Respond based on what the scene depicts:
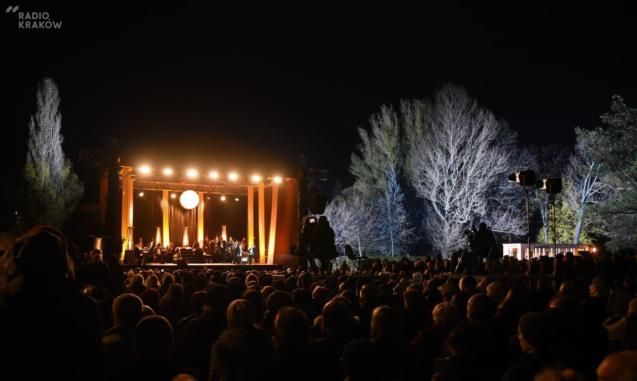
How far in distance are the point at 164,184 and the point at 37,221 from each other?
11.9 meters

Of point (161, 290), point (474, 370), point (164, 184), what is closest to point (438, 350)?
point (474, 370)

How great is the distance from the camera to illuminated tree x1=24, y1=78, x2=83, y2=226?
3134cm

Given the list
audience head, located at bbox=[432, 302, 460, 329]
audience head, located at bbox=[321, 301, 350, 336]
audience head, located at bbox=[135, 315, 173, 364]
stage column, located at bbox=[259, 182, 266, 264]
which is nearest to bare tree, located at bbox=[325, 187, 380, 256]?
stage column, located at bbox=[259, 182, 266, 264]

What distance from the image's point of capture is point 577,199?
1227 inches

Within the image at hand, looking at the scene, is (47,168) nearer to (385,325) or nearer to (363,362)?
(385,325)

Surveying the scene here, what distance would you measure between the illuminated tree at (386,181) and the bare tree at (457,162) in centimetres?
160

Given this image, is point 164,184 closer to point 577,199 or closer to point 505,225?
point 505,225

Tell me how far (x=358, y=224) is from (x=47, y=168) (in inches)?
720

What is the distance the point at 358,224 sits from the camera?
3444 centimetres

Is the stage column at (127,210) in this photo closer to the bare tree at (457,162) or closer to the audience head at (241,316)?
the bare tree at (457,162)

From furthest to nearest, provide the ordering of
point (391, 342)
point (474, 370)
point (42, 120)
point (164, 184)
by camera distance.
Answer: point (42, 120), point (164, 184), point (391, 342), point (474, 370)

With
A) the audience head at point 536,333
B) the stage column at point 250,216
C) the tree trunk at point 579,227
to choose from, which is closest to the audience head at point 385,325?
the audience head at point 536,333

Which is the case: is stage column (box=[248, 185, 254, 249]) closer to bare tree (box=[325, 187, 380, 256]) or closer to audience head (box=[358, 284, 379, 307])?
bare tree (box=[325, 187, 380, 256])

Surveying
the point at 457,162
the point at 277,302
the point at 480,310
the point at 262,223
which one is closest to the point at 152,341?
the point at 277,302
